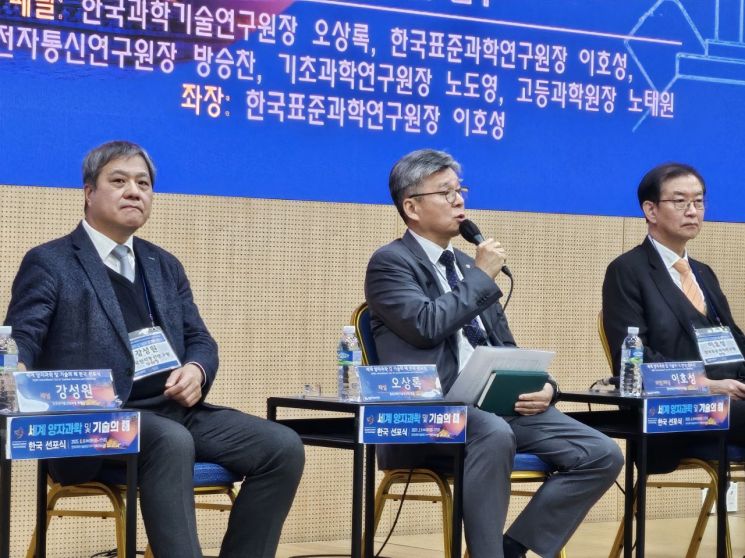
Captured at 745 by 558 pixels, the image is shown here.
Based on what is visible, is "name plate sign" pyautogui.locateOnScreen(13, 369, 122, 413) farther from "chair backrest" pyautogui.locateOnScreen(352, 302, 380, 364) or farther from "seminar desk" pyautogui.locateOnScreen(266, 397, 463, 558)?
"chair backrest" pyautogui.locateOnScreen(352, 302, 380, 364)

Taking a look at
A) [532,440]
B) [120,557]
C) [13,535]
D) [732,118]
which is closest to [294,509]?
[13,535]

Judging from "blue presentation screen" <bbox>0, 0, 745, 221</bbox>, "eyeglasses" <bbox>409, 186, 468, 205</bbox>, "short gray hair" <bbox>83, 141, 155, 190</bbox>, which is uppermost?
"blue presentation screen" <bbox>0, 0, 745, 221</bbox>

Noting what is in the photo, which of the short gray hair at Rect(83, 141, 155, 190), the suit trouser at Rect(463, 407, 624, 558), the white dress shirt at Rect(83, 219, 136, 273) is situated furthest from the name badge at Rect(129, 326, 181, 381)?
the suit trouser at Rect(463, 407, 624, 558)

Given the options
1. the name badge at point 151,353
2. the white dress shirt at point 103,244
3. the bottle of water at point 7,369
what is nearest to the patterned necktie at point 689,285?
the name badge at point 151,353

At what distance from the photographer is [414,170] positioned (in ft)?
14.0

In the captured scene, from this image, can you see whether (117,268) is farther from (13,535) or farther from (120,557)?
(13,535)

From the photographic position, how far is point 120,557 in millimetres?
3496

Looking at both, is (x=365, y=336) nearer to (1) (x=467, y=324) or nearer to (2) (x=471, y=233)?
(1) (x=467, y=324)

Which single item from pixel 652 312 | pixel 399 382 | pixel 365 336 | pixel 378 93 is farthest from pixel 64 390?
pixel 378 93

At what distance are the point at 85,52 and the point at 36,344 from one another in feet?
4.69

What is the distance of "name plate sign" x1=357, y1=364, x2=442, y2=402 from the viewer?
145 inches

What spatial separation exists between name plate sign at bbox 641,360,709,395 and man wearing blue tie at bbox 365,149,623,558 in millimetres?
223

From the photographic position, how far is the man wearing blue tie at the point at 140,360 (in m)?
3.52

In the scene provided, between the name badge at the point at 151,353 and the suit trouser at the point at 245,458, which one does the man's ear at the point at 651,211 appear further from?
the name badge at the point at 151,353
